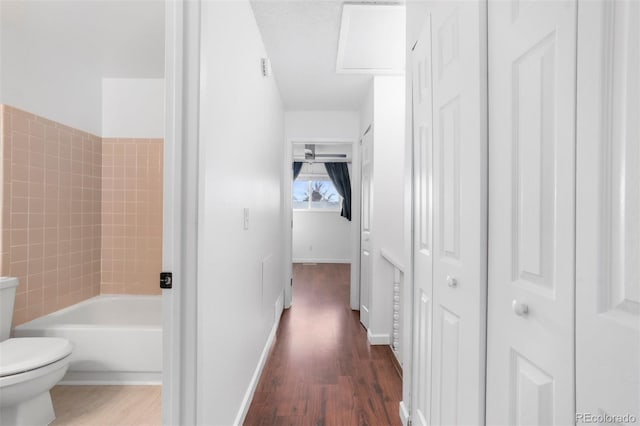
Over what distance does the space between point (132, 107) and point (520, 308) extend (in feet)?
11.1

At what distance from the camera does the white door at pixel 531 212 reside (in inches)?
25.6

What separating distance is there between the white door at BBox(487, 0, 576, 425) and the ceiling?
56.0 inches

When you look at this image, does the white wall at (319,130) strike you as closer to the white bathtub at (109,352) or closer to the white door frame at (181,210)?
the white bathtub at (109,352)

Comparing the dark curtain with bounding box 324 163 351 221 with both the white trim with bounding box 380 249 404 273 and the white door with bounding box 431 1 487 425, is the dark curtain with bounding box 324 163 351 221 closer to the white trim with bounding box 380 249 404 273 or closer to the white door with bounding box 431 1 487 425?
the white trim with bounding box 380 249 404 273

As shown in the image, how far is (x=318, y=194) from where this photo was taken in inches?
312

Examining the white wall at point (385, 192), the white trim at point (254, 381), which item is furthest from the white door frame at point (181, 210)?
the white wall at point (385, 192)

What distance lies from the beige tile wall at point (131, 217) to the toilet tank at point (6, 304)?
95 cm

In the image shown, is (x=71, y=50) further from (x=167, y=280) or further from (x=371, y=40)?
(x=167, y=280)

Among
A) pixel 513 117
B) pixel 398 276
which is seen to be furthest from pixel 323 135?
pixel 513 117

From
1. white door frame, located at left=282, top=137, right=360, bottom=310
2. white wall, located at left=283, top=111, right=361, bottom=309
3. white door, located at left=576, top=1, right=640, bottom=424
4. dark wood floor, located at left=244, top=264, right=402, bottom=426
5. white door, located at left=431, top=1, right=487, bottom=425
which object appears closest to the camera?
white door, located at left=576, top=1, right=640, bottom=424

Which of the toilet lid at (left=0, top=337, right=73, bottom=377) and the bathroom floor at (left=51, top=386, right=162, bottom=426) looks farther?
the bathroom floor at (left=51, top=386, right=162, bottom=426)

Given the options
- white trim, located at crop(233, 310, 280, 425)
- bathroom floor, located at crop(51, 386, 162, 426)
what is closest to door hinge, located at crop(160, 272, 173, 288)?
white trim, located at crop(233, 310, 280, 425)

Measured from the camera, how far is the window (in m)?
7.91

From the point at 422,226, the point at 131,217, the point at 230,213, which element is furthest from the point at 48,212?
the point at 422,226
